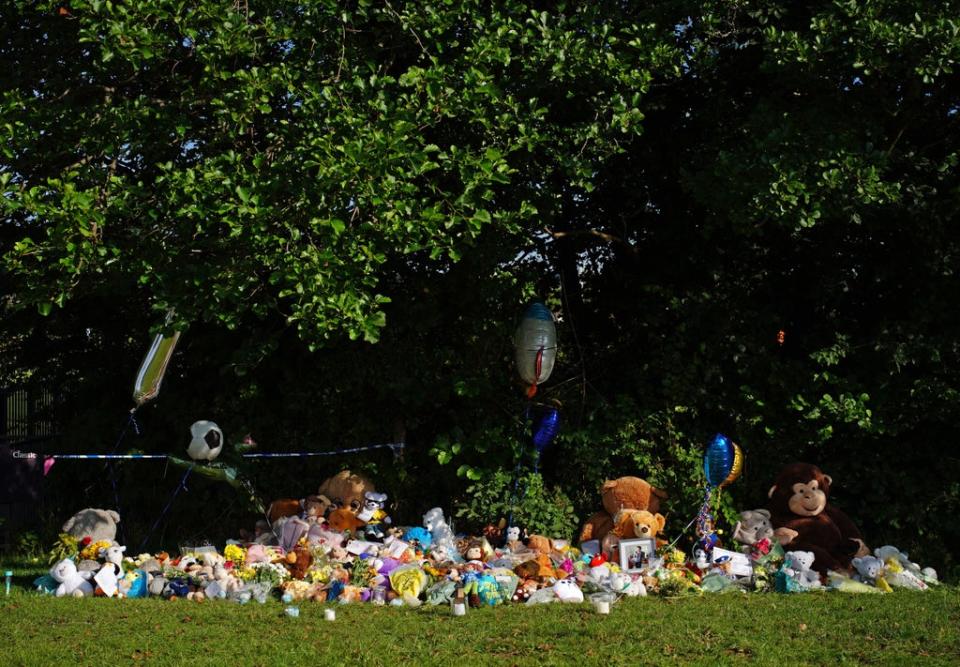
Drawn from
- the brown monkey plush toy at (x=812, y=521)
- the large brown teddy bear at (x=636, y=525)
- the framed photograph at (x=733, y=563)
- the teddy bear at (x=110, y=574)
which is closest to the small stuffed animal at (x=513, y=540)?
the large brown teddy bear at (x=636, y=525)

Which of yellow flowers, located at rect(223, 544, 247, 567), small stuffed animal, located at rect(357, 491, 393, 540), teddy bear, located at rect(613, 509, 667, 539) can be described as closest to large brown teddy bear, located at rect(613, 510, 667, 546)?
teddy bear, located at rect(613, 509, 667, 539)

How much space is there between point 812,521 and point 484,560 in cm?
267

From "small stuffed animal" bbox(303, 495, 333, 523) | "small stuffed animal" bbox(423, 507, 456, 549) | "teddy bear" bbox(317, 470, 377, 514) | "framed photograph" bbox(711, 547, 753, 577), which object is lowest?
"framed photograph" bbox(711, 547, 753, 577)

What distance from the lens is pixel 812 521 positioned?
356 inches

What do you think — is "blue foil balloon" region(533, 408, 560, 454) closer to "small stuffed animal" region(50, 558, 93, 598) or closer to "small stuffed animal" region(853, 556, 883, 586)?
"small stuffed animal" region(853, 556, 883, 586)

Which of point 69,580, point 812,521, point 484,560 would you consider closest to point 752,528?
point 812,521

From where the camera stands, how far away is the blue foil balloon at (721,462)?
362 inches

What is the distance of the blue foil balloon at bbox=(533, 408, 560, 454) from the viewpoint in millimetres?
10070

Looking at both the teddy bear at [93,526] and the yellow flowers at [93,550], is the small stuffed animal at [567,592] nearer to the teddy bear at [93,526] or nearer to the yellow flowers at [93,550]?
the yellow flowers at [93,550]

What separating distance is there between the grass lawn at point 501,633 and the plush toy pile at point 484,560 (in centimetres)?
28

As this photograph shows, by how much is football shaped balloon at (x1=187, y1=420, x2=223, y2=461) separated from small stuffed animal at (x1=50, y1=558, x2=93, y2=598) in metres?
1.44

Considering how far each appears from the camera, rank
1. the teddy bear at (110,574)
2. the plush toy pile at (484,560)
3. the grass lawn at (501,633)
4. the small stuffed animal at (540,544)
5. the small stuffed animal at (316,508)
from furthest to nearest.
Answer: the small stuffed animal at (316,508), the small stuffed animal at (540,544), the teddy bear at (110,574), the plush toy pile at (484,560), the grass lawn at (501,633)

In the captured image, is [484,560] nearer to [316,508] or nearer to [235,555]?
[316,508]

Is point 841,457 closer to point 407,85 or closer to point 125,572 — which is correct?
point 407,85
